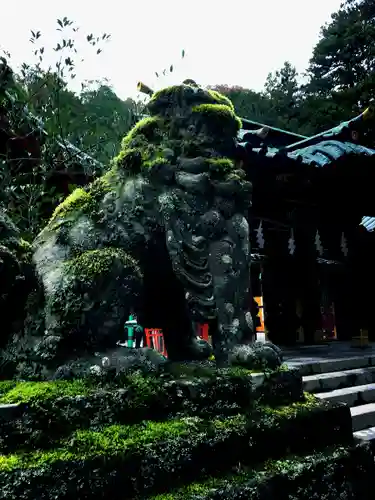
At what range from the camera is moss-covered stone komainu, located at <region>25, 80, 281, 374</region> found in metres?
2.66

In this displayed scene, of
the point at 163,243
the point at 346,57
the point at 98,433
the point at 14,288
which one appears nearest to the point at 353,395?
the point at 163,243

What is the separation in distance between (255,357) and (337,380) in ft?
10.4

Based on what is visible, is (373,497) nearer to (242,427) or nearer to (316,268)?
(242,427)

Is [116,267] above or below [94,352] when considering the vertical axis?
above

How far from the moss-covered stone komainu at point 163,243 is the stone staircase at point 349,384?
7.01 ft

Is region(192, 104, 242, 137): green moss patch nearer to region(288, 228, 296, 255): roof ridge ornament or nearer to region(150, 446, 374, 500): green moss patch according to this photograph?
region(150, 446, 374, 500): green moss patch

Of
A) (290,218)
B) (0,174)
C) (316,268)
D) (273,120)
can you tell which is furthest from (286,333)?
(273,120)

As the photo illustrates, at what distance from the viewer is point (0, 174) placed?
5.50 meters

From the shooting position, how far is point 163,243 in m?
3.00

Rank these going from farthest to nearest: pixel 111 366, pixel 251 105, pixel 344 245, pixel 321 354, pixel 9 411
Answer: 1. pixel 251 105
2. pixel 344 245
3. pixel 321 354
4. pixel 111 366
5. pixel 9 411

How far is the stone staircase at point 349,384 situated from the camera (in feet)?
14.8

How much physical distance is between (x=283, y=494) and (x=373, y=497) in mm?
708

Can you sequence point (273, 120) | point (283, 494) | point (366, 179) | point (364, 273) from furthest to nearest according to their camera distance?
point (273, 120) → point (364, 273) → point (366, 179) → point (283, 494)

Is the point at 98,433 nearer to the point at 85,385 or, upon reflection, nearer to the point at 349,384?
the point at 85,385
